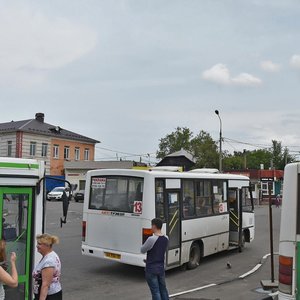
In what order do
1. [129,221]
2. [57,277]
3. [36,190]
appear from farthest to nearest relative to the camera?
[129,221], [36,190], [57,277]

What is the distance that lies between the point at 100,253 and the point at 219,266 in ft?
11.6

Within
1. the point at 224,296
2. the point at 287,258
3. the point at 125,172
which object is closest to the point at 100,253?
the point at 125,172

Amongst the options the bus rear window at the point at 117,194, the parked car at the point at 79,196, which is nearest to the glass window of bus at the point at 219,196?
the bus rear window at the point at 117,194

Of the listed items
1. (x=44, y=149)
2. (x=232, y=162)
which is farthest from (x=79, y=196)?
(x=232, y=162)

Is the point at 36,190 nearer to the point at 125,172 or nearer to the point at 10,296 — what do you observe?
the point at 10,296

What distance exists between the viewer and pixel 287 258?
19.9 feet

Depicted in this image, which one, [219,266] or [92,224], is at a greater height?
[92,224]

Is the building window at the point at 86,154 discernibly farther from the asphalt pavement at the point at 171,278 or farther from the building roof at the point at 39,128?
the asphalt pavement at the point at 171,278

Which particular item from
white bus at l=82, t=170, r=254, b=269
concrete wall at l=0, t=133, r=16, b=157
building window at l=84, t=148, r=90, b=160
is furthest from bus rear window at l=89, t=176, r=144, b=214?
building window at l=84, t=148, r=90, b=160

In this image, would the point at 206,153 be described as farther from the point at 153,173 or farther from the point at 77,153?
the point at 153,173

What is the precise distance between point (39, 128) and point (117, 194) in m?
53.4

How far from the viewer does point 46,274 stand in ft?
19.1

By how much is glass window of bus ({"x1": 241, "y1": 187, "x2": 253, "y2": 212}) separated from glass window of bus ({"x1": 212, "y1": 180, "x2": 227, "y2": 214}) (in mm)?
1322

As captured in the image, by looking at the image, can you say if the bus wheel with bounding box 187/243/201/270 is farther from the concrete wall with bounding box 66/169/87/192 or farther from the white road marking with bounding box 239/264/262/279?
the concrete wall with bounding box 66/169/87/192
